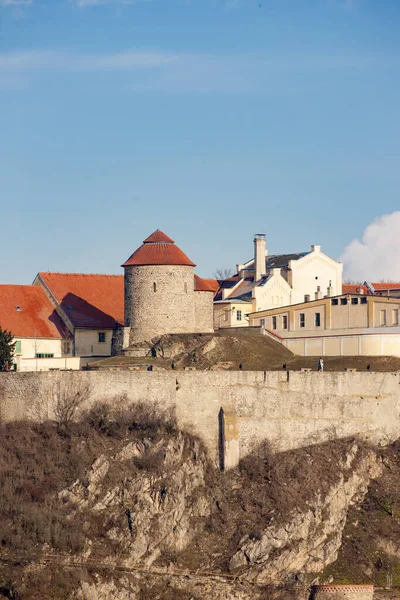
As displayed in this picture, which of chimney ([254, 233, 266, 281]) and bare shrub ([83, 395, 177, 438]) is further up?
chimney ([254, 233, 266, 281])

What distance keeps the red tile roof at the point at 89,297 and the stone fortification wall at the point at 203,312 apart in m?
3.62

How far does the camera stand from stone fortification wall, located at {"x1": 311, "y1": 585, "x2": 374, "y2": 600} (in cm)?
6122

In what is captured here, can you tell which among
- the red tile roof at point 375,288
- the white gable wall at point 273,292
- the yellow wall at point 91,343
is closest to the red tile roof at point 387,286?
the red tile roof at point 375,288

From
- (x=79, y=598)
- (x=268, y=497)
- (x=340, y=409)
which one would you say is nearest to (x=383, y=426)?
(x=340, y=409)

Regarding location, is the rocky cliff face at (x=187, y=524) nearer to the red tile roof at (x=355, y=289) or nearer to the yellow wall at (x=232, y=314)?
the yellow wall at (x=232, y=314)

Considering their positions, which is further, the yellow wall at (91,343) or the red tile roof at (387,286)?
the red tile roof at (387,286)

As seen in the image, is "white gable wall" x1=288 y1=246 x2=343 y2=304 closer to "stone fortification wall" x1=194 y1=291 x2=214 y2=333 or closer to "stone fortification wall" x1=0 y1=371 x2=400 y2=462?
"stone fortification wall" x1=194 y1=291 x2=214 y2=333

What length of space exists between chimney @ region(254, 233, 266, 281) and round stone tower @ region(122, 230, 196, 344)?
34.3 ft

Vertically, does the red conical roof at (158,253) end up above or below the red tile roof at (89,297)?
above

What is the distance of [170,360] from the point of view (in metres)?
74.5

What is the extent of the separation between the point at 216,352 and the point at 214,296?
38.8 feet

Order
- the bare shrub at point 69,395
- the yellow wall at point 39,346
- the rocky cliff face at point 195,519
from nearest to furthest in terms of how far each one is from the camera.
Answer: the rocky cliff face at point 195,519 < the bare shrub at point 69,395 < the yellow wall at point 39,346

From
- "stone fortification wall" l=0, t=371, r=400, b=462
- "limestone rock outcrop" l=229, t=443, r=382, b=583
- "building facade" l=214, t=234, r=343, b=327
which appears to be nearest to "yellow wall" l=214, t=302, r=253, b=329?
"building facade" l=214, t=234, r=343, b=327

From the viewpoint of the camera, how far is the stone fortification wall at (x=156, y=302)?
A: 251ft
